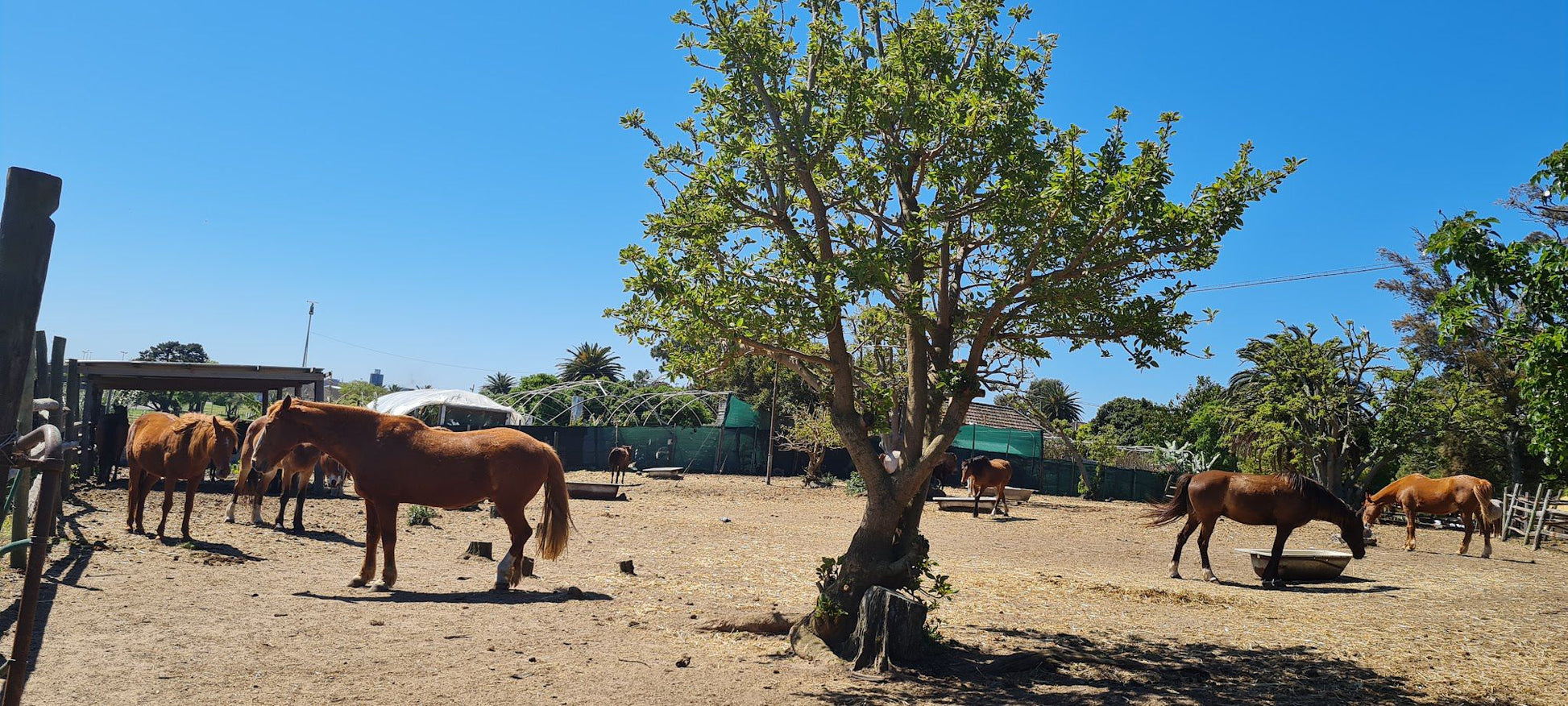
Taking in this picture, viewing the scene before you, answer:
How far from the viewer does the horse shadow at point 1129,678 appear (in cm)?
674

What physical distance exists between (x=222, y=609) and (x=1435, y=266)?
10037 mm

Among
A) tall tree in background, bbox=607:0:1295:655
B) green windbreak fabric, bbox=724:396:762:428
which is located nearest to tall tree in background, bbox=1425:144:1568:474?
tall tree in background, bbox=607:0:1295:655

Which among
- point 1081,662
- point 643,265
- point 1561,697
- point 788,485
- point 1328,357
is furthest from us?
point 788,485

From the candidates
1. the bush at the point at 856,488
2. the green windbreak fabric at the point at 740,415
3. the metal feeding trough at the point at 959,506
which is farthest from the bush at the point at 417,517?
the green windbreak fabric at the point at 740,415

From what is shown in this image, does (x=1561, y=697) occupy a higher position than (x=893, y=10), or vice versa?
(x=893, y=10)

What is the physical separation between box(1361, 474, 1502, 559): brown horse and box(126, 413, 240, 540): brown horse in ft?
63.2

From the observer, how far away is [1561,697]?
7242 millimetres

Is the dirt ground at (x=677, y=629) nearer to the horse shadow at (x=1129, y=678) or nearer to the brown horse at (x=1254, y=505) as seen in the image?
the horse shadow at (x=1129, y=678)

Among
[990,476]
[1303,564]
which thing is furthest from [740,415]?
[1303,564]

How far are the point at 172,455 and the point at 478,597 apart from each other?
5.88 metres

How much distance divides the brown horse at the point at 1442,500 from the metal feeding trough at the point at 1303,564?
558 centimetres

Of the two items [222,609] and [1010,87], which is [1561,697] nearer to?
[1010,87]

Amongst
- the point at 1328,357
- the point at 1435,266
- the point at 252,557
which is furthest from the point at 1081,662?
the point at 1328,357

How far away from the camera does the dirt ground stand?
6.48 m
